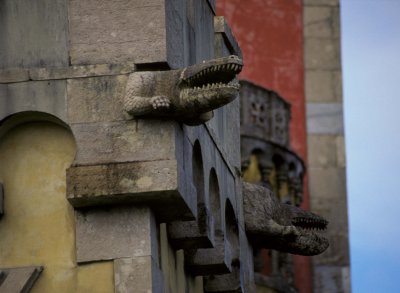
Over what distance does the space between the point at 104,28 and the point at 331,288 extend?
26.0m

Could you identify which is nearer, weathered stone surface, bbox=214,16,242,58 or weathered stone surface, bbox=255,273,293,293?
weathered stone surface, bbox=214,16,242,58

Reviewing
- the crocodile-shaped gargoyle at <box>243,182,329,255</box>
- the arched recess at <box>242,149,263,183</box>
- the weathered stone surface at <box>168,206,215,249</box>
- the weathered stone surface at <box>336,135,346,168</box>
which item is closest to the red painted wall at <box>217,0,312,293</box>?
the weathered stone surface at <box>336,135,346,168</box>

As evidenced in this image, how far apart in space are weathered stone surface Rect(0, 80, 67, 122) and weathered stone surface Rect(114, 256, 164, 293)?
144 centimetres

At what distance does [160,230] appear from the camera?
2183 centimetres

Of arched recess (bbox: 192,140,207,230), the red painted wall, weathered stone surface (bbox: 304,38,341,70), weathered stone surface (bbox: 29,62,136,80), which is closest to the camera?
weathered stone surface (bbox: 29,62,136,80)

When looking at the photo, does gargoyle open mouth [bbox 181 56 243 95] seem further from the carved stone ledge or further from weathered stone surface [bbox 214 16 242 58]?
weathered stone surface [bbox 214 16 242 58]

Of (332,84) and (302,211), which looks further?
(332,84)

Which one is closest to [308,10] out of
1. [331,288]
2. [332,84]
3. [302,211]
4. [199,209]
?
[332,84]

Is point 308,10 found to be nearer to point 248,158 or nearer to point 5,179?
point 248,158

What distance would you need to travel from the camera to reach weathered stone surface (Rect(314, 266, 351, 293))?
153ft

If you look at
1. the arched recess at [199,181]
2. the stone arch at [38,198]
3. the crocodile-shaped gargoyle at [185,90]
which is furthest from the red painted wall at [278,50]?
the crocodile-shaped gargoyle at [185,90]

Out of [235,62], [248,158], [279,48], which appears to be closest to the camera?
[235,62]

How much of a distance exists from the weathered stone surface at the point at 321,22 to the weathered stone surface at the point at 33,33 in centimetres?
2642

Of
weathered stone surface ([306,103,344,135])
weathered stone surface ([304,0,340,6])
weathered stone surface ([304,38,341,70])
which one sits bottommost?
weathered stone surface ([306,103,344,135])
